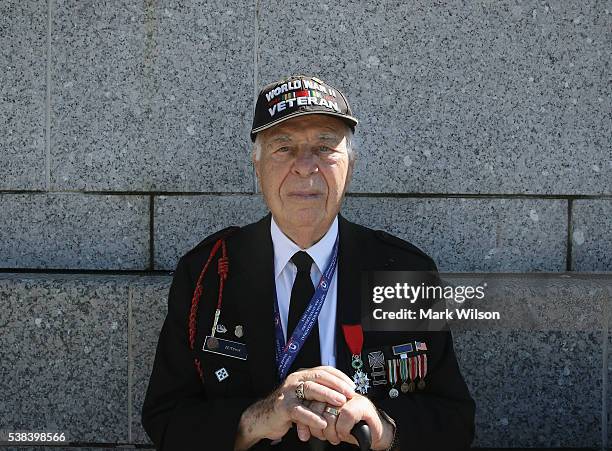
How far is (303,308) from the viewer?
8.72 ft

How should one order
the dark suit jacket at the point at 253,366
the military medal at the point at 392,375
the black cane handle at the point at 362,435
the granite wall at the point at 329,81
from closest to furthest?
the black cane handle at the point at 362,435 < the dark suit jacket at the point at 253,366 < the military medal at the point at 392,375 < the granite wall at the point at 329,81

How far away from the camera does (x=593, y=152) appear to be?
3676 mm

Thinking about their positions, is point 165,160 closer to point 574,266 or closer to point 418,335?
point 418,335

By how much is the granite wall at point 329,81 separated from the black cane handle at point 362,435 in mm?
1409

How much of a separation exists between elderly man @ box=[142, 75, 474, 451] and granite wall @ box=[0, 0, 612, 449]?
33.8 inches

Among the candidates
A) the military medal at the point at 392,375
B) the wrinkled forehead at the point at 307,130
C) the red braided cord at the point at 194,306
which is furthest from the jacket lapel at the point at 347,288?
the red braided cord at the point at 194,306

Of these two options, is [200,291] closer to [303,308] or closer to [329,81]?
[303,308]

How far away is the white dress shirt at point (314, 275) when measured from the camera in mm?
2693

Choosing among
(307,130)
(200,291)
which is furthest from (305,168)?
(200,291)

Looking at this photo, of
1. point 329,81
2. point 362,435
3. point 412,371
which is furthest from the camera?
point 329,81

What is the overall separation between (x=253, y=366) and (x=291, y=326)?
8.0 inches

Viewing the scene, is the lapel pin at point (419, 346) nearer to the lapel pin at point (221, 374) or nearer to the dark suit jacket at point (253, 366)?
the dark suit jacket at point (253, 366)

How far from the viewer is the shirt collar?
108 inches

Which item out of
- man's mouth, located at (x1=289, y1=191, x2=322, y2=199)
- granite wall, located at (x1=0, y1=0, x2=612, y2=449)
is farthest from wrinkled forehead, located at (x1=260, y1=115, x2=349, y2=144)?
granite wall, located at (x1=0, y1=0, x2=612, y2=449)
